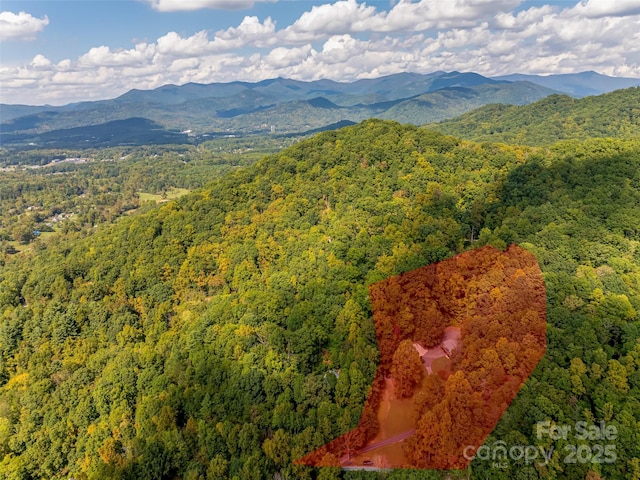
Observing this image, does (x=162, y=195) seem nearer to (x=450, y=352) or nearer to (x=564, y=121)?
(x=564, y=121)

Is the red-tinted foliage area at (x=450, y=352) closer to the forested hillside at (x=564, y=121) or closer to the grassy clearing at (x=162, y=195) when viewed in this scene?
the forested hillside at (x=564, y=121)

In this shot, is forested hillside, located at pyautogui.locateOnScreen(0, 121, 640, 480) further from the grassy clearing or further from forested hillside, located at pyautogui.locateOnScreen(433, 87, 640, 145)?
the grassy clearing

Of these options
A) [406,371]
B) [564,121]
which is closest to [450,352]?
[406,371]

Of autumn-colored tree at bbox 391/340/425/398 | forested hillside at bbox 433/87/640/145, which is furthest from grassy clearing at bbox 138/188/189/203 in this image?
autumn-colored tree at bbox 391/340/425/398

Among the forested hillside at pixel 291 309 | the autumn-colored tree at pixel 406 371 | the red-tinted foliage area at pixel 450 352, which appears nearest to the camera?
the red-tinted foliage area at pixel 450 352

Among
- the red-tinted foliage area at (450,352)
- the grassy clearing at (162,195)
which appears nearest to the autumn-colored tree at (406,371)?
the red-tinted foliage area at (450,352)

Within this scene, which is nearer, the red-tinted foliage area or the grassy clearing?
the red-tinted foliage area
